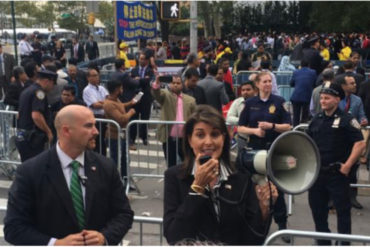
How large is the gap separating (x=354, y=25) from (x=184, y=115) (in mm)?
30520

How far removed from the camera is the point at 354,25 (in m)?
35.6

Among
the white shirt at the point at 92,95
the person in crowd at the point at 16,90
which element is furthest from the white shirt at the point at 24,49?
the white shirt at the point at 92,95

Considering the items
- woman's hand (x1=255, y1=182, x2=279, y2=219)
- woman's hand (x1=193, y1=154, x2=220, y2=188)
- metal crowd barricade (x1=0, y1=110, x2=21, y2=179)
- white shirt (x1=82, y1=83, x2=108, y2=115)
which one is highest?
woman's hand (x1=193, y1=154, x2=220, y2=188)

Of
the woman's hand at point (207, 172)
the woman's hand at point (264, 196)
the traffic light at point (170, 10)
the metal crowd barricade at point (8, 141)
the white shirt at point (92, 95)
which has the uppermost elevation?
the traffic light at point (170, 10)

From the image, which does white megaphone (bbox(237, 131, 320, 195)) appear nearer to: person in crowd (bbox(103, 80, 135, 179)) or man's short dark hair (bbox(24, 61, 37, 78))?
person in crowd (bbox(103, 80, 135, 179))

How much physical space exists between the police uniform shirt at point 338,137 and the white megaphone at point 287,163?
1.84 m

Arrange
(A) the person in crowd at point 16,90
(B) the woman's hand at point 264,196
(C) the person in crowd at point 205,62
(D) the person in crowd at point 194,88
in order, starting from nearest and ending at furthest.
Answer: (B) the woman's hand at point 264,196 < (D) the person in crowd at point 194,88 < (A) the person in crowd at point 16,90 < (C) the person in crowd at point 205,62

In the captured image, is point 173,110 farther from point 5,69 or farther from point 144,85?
point 5,69

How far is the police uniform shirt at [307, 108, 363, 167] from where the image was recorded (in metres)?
5.39

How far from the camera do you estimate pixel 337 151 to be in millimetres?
5418

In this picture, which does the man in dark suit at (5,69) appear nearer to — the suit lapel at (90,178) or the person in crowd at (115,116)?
the person in crowd at (115,116)

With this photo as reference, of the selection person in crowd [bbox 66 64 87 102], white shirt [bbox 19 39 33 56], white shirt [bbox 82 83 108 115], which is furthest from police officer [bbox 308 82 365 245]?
white shirt [bbox 19 39 33 56]

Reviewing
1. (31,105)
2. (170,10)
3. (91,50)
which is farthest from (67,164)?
(91,50)

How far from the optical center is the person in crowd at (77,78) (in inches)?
428
